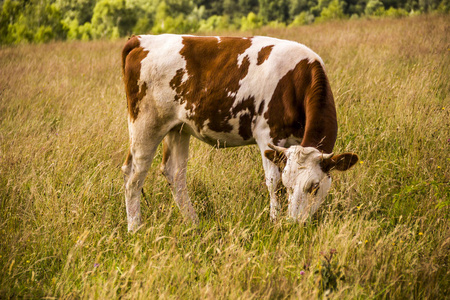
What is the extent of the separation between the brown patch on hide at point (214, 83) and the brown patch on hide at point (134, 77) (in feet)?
1.14

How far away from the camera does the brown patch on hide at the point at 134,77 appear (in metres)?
3.93

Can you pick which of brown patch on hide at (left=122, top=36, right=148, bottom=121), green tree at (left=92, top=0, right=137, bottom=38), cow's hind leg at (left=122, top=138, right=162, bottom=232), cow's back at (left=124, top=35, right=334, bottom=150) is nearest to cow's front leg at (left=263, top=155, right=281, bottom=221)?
cow's back at (left=124, top=35, right=334, bottom=150)

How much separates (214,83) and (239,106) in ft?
1.01

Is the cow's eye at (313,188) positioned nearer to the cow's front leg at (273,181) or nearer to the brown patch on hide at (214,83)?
the cow's front leg at (273,181)

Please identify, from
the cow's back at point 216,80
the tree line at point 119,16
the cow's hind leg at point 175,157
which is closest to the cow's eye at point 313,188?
the cow's back at point 216,80

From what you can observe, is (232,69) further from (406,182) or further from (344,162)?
(406,182)

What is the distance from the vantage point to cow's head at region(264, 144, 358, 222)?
3020mm

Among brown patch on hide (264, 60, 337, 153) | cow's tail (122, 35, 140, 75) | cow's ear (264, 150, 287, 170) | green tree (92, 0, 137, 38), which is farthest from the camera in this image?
green tree (92, 0, 137, 38)

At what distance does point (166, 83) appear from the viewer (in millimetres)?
3834

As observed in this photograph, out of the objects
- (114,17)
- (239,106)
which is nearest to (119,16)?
(114,17)

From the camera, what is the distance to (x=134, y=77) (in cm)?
395

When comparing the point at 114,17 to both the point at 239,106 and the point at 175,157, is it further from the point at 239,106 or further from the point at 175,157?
the point at 239,106

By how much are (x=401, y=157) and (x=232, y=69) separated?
2.10 meters

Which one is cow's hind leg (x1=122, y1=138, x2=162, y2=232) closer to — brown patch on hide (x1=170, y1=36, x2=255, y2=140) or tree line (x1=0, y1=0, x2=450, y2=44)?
brown patch on hide (x1=170, y1=36, x2=255, y2=140)
